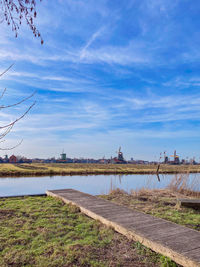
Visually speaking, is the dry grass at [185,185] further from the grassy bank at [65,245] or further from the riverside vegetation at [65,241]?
the grassy bank at [65,245]

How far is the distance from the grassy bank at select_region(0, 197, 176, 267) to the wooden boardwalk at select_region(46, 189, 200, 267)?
0.11 m

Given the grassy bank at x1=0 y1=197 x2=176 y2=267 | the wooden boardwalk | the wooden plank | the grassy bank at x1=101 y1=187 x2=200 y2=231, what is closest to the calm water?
the grassy bank at x1=101 y1=187 x2=200 y2=231

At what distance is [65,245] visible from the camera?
3.19m

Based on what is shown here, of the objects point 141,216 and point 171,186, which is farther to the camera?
point 171,186

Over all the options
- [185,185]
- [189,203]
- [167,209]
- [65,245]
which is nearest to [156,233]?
[65,245]

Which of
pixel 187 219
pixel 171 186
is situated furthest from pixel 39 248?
pixel 171 186

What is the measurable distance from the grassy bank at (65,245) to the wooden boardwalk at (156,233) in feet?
0.37

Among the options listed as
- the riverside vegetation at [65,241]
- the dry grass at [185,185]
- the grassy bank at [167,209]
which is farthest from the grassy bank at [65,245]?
the dry grass at [185,185]

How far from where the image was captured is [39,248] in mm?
3090

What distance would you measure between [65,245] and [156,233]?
55.8 inches

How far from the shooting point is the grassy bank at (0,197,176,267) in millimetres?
2746

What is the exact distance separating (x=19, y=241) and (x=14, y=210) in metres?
2.16

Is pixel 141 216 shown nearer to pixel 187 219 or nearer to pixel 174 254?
pixel 187 219

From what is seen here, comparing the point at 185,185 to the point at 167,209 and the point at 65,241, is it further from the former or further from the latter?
the point at 65,241
